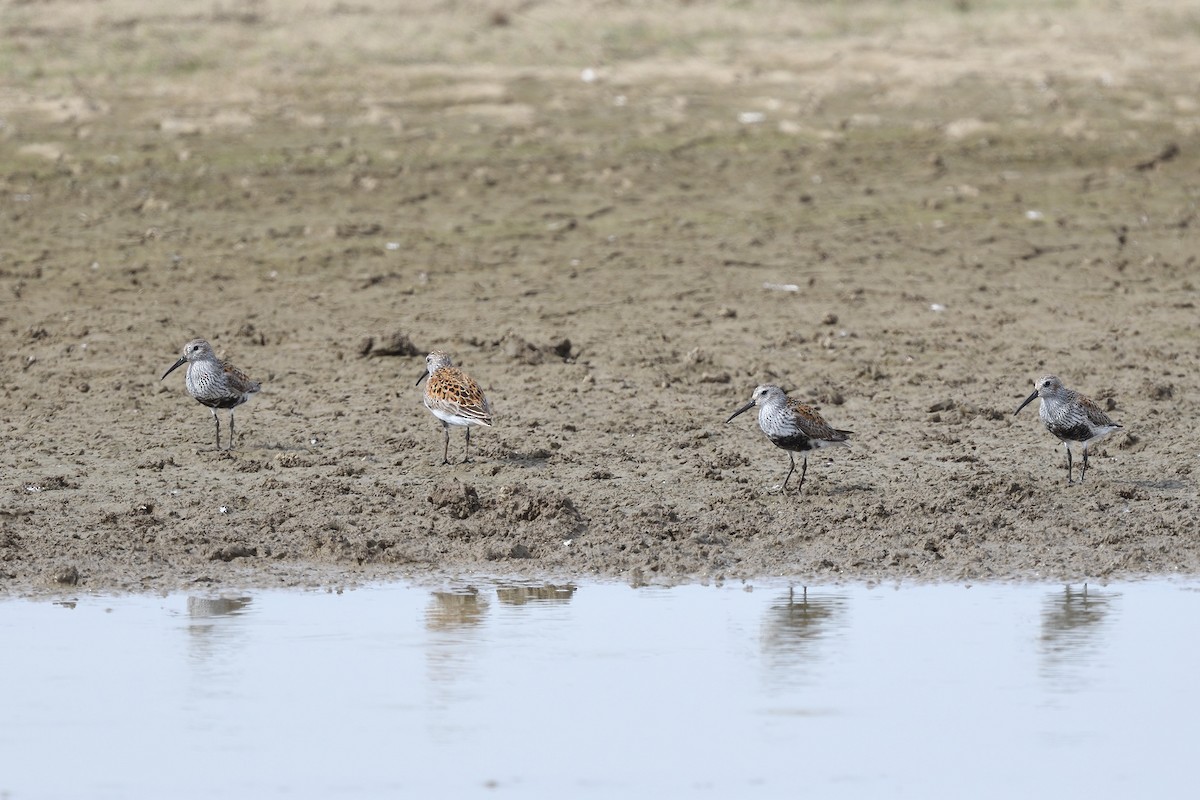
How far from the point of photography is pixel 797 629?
31.9 feet

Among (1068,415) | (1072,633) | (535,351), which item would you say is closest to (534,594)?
(1072,633)

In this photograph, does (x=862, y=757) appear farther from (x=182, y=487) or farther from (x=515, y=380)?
(x=515, y=380)

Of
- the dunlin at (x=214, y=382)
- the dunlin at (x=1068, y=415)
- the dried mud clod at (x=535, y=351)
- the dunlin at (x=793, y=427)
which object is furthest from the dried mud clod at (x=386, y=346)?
the dunlin at (x=1068, y=415)

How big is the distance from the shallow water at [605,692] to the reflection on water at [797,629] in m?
0.02

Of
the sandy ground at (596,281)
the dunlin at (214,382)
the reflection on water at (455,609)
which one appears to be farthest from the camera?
the dunlin at (214,382)

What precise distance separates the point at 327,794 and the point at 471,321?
8975mm

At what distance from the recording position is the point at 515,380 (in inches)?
572

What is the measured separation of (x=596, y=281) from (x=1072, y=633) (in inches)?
309

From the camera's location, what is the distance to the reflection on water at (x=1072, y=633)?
29.7 feet

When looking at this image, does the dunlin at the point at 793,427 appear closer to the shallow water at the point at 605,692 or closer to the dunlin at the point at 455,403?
the shallow water at the point at 605,692

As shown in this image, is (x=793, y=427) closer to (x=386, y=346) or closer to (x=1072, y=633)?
(x=1072, y=633)

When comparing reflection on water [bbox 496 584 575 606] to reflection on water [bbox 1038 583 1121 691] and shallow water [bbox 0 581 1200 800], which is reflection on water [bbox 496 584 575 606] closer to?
shallow water [bbox 0 581 1200 800]

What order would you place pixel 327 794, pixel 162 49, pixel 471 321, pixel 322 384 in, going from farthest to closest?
pixel 162 49 → pixel 471 321 → pixel 322 384 → pixel 327 794

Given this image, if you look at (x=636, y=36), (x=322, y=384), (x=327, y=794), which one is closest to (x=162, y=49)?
(x=636, y=36)
